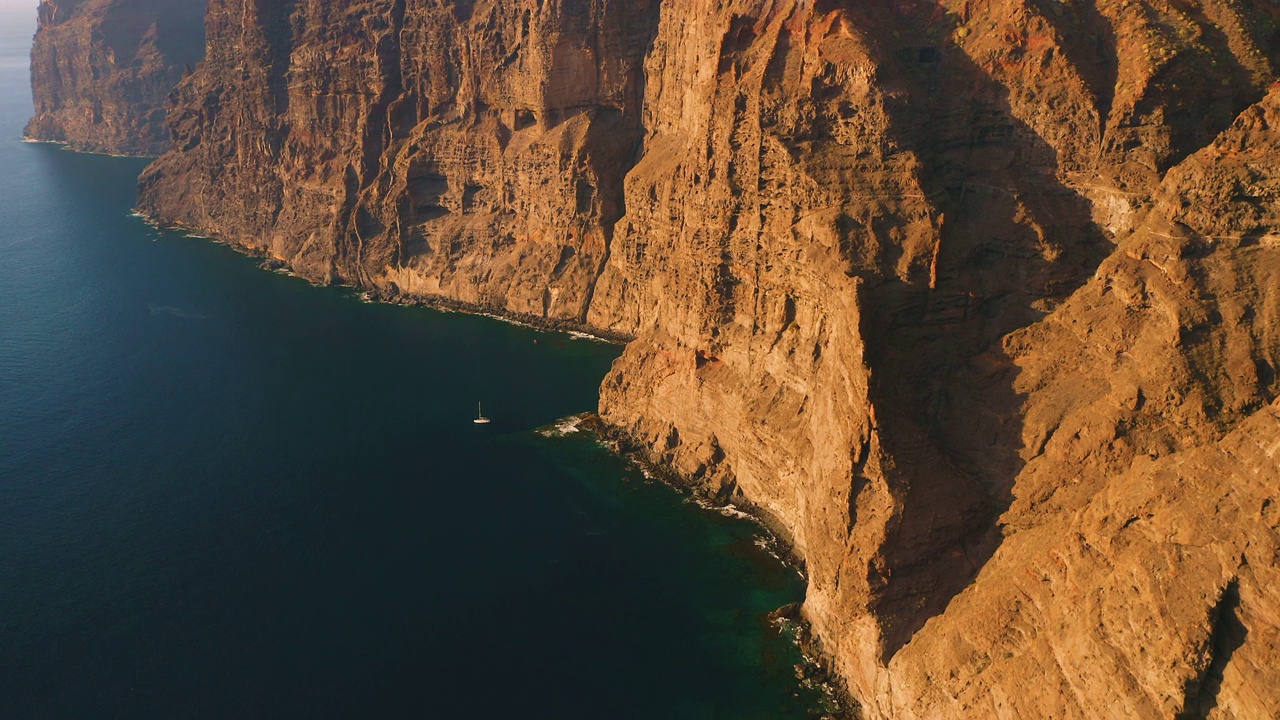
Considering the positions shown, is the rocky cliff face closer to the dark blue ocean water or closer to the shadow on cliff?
the shadow on cliff

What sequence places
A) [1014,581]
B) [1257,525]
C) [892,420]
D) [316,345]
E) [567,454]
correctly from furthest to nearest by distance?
1. [316,345]
2. [567,454]
3. [892,420]
4. [1014,581]
5. [1257,525]

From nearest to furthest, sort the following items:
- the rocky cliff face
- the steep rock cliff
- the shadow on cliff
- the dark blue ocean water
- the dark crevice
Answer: the dark crevice
the rocky cliff face
the shadow on cliff
the dark blue ocean water
the steep rock cliff

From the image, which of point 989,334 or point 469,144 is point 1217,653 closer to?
point 989,334

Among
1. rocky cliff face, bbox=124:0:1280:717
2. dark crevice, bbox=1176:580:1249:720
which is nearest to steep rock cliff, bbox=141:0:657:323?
rocky cliff face, bbox=124:0:1280:717

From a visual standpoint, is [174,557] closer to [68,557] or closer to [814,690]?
[68,557]

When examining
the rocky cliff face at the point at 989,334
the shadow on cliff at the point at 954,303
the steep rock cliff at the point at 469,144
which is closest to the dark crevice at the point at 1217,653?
the rocky cliff face at the point at 989,334

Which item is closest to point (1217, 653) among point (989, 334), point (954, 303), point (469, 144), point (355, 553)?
point (989, 334)

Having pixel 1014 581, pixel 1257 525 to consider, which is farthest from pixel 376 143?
pixel 1257 525
